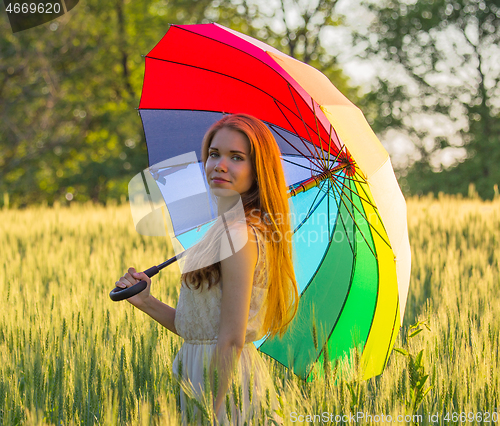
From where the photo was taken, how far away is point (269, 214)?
1.62 m

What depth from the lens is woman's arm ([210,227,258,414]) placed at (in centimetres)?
146

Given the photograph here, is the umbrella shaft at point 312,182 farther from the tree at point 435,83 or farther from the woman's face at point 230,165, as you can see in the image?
the tree at point 435,83

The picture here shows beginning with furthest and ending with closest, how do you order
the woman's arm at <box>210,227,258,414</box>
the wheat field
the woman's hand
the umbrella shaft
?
the umbrella shaft, the woman's hand, the wheat field, the woman's arm at <box>210,227,258,414</box>

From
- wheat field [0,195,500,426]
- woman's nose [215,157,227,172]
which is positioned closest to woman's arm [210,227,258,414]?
wheat field [0,195,500,426]

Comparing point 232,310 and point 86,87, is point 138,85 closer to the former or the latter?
point 86,87

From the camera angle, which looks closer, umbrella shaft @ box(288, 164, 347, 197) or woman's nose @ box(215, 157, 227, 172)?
woman's nose @ box(215, 157, 227, 172)

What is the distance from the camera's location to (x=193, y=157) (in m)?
2.47

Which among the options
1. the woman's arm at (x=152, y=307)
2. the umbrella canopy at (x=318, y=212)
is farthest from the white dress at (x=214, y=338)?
the umbrella canopy at (x=318, y=212)

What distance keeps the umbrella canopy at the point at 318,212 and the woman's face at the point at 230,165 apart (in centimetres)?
32

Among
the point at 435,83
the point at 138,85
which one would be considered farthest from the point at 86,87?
the point at 435,83

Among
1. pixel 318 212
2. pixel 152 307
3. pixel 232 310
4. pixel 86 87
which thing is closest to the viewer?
pixel 232 310

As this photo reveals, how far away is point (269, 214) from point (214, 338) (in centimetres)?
48

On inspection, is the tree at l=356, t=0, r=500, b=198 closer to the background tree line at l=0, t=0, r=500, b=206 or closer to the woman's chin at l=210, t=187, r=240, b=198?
the background tree line at l=0, t=0, r=500, b=206

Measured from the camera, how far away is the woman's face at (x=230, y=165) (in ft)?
5.30
